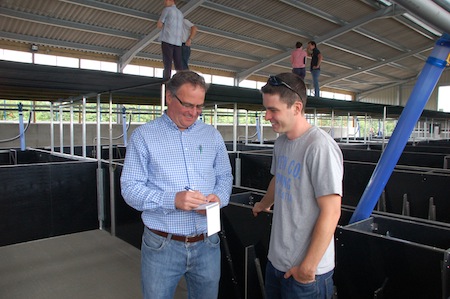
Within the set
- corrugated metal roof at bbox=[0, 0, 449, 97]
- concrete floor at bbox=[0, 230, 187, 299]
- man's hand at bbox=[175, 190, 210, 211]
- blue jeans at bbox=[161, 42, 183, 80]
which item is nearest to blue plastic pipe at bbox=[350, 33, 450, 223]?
man's hand at bbox=[175, 190, 210, 211]

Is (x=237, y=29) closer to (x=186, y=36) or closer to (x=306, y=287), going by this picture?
(x=186, y=36)

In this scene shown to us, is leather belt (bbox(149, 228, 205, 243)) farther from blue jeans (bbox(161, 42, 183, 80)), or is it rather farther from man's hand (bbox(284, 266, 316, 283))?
blue jeans (bbox(161, 42, 183, 80))

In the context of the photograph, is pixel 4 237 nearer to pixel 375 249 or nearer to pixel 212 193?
pixel 212 193

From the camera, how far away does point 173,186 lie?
1.46m

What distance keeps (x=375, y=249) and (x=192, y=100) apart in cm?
118

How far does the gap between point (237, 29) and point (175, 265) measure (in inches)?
488

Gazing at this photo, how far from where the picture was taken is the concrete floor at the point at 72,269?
9.98 feet

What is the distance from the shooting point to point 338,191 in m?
1.18

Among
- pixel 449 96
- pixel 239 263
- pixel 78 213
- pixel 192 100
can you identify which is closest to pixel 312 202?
pixel 192 100

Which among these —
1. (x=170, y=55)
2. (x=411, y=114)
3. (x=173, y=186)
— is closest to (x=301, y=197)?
(x=173, y=186)

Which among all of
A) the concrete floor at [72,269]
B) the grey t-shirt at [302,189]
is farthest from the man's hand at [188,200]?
the concrete floor at [72,269]

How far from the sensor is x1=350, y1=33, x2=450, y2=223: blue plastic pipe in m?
1.35

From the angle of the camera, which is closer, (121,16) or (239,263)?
(239,263)

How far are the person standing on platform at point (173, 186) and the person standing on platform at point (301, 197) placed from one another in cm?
31
